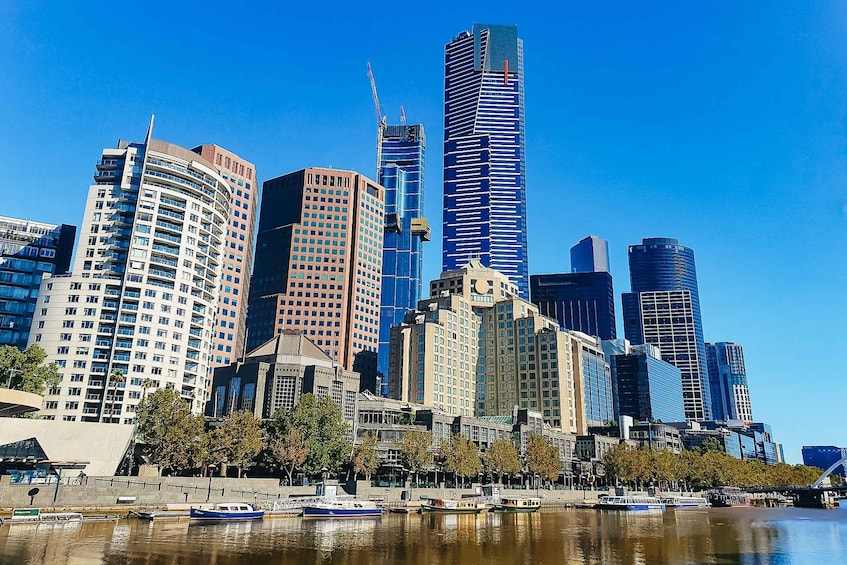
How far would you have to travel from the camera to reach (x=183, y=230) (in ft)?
551

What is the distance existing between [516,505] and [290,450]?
1988 inches

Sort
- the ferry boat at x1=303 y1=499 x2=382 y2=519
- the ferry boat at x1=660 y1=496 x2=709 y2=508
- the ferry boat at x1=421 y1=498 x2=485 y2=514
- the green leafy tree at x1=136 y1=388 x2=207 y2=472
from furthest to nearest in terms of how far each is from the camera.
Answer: the ferry boat at x1=660 y1=496 x2=709 y2=508 < the ferry boat at x1=421 y1=498 x2=485 y2=514 < the green leafy tree at x1=136 y1=388 x2=207 y2=472 < the ferry boat at x1=303 y1=499 x2=382 y2=519

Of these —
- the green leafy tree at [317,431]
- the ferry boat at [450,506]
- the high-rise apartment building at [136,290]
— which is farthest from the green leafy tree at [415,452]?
the high-rise apartment building at [136,290]

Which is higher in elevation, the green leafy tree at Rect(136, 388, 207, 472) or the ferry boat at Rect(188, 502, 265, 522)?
the green leafy tree at Rect(136, 388, 207, 472)

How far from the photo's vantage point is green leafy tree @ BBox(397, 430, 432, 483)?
13800 cm

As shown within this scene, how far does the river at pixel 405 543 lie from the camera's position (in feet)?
207

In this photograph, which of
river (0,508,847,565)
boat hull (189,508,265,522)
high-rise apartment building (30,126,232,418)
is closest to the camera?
river (0,508,847,565)

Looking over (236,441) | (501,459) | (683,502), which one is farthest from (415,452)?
(683,502)

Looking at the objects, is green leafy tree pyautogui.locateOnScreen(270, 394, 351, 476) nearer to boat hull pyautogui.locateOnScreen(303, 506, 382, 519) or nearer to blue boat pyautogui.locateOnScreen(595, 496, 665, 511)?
boat hull pyautogui.locateOnScreen(303, 506, 382, 519)

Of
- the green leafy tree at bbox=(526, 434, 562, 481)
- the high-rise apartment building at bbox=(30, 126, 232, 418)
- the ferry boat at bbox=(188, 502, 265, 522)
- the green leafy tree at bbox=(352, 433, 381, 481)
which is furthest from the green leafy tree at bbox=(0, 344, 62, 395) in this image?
the green leafy tree at bbox=(526, 434, 562, 481)

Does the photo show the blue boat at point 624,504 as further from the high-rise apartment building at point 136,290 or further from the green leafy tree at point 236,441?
the high-rise apartment building at point 136,290

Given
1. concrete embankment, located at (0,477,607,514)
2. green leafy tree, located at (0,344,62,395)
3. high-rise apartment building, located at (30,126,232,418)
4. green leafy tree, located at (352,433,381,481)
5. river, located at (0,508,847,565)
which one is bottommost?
river, located at (0,508,847,565)

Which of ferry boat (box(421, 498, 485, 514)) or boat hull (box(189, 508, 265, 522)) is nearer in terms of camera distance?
boat hull (box(189, 508, 265, 522))

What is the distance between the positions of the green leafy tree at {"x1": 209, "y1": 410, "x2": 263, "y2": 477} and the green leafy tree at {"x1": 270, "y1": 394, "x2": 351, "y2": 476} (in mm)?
6887
